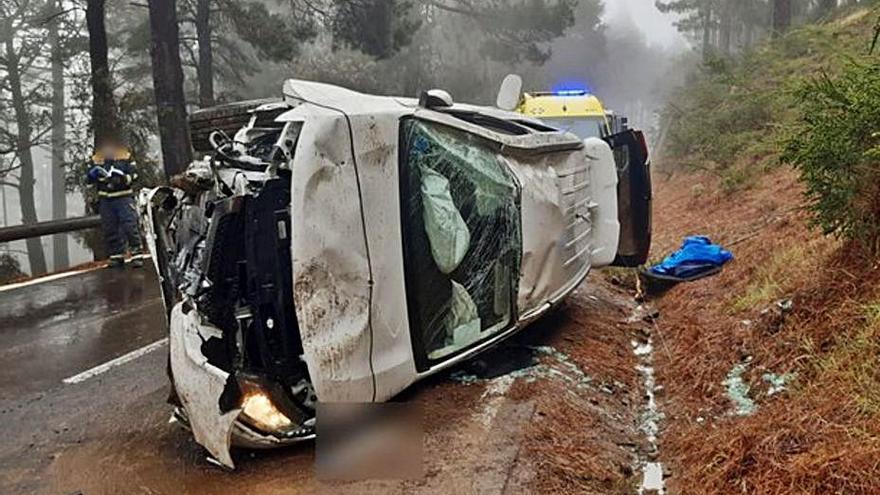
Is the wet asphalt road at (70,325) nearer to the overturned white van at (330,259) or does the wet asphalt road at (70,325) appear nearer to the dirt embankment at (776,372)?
the overturned white van at (330,259)

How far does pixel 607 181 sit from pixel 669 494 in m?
3.28

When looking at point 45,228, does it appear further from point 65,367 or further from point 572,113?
point 572,113

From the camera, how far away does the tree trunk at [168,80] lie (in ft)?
40.3

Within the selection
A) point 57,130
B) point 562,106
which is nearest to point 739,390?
point 562,106

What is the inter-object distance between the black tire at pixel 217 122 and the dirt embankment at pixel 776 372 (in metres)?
3.35

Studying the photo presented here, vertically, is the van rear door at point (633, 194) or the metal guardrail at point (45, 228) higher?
the van rear door at point (633, 194)

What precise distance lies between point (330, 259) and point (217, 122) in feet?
8.50

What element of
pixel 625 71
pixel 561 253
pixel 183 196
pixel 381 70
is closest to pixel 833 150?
pixel 561 253

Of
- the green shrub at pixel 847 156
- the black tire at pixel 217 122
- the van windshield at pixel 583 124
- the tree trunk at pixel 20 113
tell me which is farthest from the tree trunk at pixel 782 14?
the tree trunk at pixel 20 113

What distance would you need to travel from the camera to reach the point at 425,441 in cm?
348

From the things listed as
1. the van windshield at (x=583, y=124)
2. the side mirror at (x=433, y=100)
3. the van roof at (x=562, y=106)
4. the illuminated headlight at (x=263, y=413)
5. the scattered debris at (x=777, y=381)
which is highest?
the side mirror at (x=433, y=100)

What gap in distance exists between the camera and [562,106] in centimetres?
1053

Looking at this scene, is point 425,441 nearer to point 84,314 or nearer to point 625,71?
point 84,314

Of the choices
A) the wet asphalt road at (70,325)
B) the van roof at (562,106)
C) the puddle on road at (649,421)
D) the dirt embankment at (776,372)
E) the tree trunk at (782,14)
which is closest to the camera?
the dirt embankment at (776,372)
